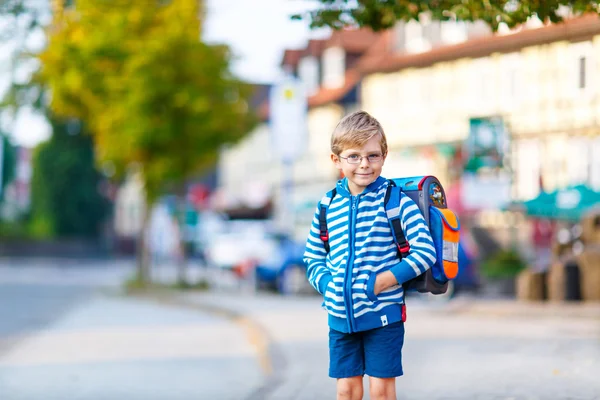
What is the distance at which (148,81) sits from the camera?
25.6 metres

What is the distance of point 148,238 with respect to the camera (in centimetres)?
2839

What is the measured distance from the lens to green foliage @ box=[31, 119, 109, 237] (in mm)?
62375

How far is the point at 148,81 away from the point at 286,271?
5.06 meters

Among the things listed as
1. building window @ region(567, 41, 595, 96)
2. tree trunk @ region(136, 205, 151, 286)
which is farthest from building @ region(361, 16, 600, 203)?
tree trunk @ region(136, 205, 151, 286)

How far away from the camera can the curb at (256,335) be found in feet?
30.0

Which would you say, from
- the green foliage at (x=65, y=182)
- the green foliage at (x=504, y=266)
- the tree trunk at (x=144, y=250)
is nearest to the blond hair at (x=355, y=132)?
the green foliage at (x=504, y=266)

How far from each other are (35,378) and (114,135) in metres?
17.0

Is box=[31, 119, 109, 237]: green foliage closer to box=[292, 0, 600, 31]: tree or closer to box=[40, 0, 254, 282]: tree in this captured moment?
box=[40, 0, 254, 282]: tree

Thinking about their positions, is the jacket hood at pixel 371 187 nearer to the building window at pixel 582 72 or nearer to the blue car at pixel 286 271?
the blue car at pixel 286 271

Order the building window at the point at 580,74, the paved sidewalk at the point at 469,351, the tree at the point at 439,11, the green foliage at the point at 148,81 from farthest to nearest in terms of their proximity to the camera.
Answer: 1. the building window at the point at 580,74
2. the green foliage at the point at 148,81
3. the paved sidewalk at the point at 469,351
4. the tree at the point at 439,11

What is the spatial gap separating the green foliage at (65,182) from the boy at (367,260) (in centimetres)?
5830

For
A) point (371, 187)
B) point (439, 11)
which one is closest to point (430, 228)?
point (371, 187)

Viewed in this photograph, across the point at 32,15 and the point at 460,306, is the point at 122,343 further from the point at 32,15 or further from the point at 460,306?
the point at 460,306

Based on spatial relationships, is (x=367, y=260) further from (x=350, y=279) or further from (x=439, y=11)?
(x=439, y=11)
